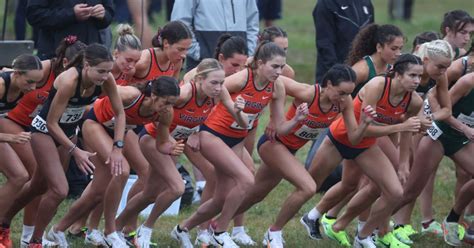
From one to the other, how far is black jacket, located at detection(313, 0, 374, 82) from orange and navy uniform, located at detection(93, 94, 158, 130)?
2.98 meters

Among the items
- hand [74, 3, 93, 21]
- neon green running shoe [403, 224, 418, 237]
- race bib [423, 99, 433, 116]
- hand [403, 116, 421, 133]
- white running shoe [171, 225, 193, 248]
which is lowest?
neon green running shoe [403, 224, 418, 237]

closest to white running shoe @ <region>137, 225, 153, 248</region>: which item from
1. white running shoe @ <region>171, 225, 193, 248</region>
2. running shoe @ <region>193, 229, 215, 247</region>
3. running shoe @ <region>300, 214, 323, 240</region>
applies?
white running shoe @ <region>171, 225, 193, 248</region>

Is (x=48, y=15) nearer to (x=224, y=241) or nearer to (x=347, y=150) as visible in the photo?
(x=224, y=241)

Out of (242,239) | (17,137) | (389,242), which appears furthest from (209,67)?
(389,242)

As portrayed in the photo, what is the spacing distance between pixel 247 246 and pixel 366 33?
210cm

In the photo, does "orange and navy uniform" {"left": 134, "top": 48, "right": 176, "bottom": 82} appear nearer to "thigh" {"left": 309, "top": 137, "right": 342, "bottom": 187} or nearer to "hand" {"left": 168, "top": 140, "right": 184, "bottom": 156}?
"hand" {"left": 168, "top": 140, "right": 184, "bottom": 156}

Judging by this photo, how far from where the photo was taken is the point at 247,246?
9.48m

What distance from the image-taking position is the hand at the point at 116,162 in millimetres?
8336

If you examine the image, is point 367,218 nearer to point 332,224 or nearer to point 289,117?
point 332,224

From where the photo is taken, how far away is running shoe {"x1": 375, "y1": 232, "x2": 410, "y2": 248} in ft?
30.8

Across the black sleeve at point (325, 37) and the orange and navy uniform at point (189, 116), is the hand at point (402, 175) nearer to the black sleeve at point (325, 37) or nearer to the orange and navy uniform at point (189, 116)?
the orange and navy uniform at point (189, 116)

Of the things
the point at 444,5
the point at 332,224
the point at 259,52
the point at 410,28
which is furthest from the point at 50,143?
the point at 444,5

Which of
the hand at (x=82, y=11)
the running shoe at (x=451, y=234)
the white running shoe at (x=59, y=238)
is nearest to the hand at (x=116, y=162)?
the white running shoe at (x=59, y=238)

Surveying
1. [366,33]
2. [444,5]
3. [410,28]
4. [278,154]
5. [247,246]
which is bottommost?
[444,5]
